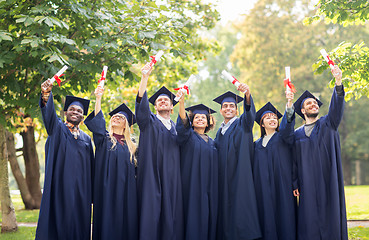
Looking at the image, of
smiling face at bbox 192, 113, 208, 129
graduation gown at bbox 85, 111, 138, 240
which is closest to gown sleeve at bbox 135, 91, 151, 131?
graduation gown at bbox 85, 111, 138, 240

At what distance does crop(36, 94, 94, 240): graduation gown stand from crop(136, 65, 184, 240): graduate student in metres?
0.82

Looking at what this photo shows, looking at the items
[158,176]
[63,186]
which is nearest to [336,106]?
[158,176]

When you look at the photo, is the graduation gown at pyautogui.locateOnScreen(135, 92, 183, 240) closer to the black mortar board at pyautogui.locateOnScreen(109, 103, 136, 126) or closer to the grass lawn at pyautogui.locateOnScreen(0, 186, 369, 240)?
the black mortar board at pyautogui.locateOnScreen(109, 103, 136, 126)

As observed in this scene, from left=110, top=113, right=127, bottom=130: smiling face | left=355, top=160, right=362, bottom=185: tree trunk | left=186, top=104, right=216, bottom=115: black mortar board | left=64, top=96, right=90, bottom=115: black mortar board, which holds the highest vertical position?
left=64, top=96, right=90, bottom=115: black mortar board

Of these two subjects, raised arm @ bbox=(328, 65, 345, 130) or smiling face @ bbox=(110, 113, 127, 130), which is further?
smiling face @ bbox=(110, 113, 127, 130)

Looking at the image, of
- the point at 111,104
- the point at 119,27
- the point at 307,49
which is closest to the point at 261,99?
the point at 307,49

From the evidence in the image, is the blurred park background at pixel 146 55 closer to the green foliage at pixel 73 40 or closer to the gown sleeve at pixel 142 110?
the green foliage at pixel 73 40

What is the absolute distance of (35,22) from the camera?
18.5 ft

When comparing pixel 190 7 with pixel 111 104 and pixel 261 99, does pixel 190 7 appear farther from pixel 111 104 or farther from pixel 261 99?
pixel 261 99

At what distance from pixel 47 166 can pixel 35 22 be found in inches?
77.6

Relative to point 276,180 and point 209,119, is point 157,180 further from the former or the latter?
point 276,180

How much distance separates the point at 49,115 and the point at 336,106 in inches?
154

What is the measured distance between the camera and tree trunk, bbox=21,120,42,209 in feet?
46.0

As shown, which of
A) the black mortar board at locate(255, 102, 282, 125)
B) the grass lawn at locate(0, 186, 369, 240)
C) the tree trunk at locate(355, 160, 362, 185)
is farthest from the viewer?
the tree trunk at locate(355, 160, 362, 185)
